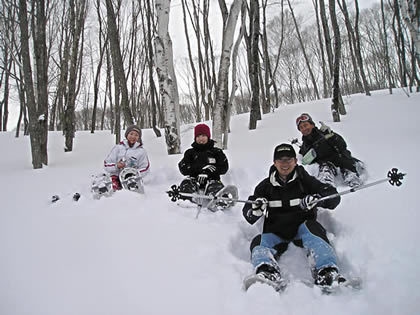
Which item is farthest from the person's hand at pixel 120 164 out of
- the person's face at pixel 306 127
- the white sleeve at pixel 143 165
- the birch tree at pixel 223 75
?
the person's face at pixel 306 127

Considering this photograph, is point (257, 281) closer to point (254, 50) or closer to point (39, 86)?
point (39, 86)

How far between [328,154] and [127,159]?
301cm

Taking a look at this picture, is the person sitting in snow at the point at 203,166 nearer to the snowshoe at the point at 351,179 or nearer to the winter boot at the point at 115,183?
the winter boot at the point at 115,183

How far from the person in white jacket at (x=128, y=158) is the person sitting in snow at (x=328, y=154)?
97.1 inches

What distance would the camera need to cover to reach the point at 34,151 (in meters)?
5.69

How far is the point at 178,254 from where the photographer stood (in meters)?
2.34

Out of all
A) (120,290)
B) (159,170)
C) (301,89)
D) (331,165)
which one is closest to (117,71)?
(159,170)

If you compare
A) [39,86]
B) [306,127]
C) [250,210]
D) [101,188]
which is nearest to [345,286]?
[250,210]

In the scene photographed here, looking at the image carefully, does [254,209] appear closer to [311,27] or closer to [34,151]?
[34,151]

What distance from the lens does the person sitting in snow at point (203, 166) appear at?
368cm

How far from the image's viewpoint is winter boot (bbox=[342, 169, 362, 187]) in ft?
11.6

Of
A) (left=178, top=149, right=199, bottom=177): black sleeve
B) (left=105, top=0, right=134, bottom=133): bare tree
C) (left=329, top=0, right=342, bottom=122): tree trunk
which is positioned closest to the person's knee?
(left=178, top=149, right=199, bottom=177): black sleeve

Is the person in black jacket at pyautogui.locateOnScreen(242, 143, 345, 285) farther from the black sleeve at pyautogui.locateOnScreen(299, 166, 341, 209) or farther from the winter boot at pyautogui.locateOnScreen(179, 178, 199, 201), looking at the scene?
the winter boot at pyautogui.locateOnScreen(179, 178, 199, 201)

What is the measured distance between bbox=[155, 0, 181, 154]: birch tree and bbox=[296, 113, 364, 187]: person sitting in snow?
249 cm
